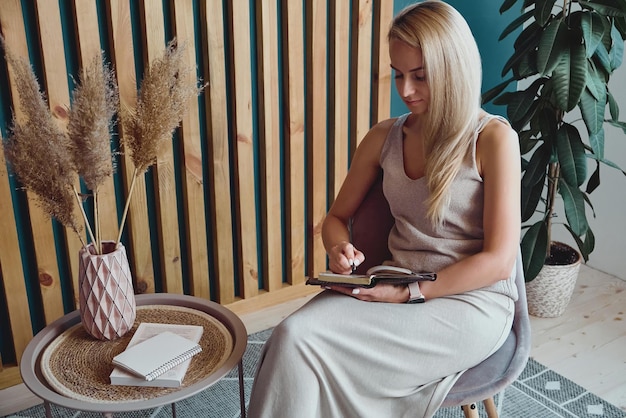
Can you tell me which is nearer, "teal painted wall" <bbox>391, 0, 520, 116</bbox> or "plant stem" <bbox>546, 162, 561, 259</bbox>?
"plant stem" <bbox>546, 162, 561, 259</bbox>

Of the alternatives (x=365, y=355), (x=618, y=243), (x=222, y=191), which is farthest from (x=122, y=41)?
(x=618, y=243)

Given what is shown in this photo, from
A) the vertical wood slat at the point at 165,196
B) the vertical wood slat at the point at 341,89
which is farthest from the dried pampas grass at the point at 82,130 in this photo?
the vertical wood slat at the point at 341,89

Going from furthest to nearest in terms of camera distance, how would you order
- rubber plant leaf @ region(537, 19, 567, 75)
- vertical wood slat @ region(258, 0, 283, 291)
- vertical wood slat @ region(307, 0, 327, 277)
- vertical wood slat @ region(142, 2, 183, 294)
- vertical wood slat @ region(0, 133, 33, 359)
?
vertical wood slat @ region(307, 0, 327, 277) → vertical wood slat @ region(258, 0, 283, 291) → rubber plant leaf @ region(537, 19, 567, 75) → vertical wood slat @ region(142, 2, 183, 294) → vertical wood slat @ region(0, 133, 33, 359)

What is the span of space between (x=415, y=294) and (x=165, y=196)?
114 cm

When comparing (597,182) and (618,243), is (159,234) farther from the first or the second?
(618,243)

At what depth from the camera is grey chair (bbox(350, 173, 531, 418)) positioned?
1469 millimetres

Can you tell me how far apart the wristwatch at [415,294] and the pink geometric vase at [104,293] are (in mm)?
704

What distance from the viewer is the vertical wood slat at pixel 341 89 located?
2529 mm

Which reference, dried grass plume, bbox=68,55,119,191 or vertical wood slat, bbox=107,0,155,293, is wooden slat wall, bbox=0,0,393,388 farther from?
dried grass plume, bbox=68,55,119,191

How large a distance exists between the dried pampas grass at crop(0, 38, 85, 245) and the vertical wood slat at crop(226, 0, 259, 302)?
1.02 metres

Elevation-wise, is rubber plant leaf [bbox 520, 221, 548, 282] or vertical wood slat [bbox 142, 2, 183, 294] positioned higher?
vertical wood slat [bbox 142, 2, 183, 294]

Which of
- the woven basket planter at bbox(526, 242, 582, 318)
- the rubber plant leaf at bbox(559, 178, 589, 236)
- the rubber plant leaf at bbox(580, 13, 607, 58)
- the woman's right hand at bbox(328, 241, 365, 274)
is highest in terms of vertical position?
the rubber plant leaf at bbox(580, 13, 607, 58)

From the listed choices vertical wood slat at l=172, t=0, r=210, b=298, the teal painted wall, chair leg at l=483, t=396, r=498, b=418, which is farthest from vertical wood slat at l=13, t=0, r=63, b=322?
the teal painted wall

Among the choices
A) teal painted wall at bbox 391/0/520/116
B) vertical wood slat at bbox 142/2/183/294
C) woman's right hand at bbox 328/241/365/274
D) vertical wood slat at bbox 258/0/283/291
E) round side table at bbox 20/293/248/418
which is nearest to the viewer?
round side table at bbox 20/293/248/418
